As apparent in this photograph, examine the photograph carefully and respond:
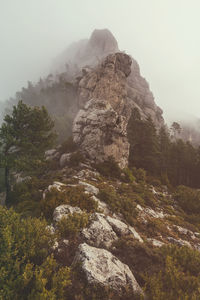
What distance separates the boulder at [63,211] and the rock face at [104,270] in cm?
204

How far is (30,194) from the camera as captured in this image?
11.1 meters

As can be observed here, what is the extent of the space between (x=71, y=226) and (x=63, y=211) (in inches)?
55.6

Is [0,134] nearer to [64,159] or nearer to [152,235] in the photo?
[64,159]

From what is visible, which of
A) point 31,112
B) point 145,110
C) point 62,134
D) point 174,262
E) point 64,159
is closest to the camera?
point 174,262

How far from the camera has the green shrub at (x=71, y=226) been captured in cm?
540

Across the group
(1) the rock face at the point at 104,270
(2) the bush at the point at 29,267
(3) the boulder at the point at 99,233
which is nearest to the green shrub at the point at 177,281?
(1) the rock face at the point at 104,270

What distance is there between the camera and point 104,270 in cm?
412

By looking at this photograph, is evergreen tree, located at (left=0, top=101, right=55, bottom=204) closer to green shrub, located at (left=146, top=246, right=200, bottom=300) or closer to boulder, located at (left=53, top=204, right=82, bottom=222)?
boulder, located at (left=53, top=204, right=82, bottom=222)

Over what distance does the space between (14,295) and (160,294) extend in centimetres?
335

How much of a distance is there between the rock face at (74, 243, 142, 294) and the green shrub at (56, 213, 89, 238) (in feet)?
3.04

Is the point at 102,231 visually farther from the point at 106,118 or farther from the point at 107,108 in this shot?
the point at 107,108

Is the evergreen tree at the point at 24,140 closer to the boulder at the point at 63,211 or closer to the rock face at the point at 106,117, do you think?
the rock face at the point at 106,117

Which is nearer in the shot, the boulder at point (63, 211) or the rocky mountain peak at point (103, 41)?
the boulder at point (63, 211)

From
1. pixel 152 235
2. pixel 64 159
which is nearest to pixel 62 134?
pixel 64 159
